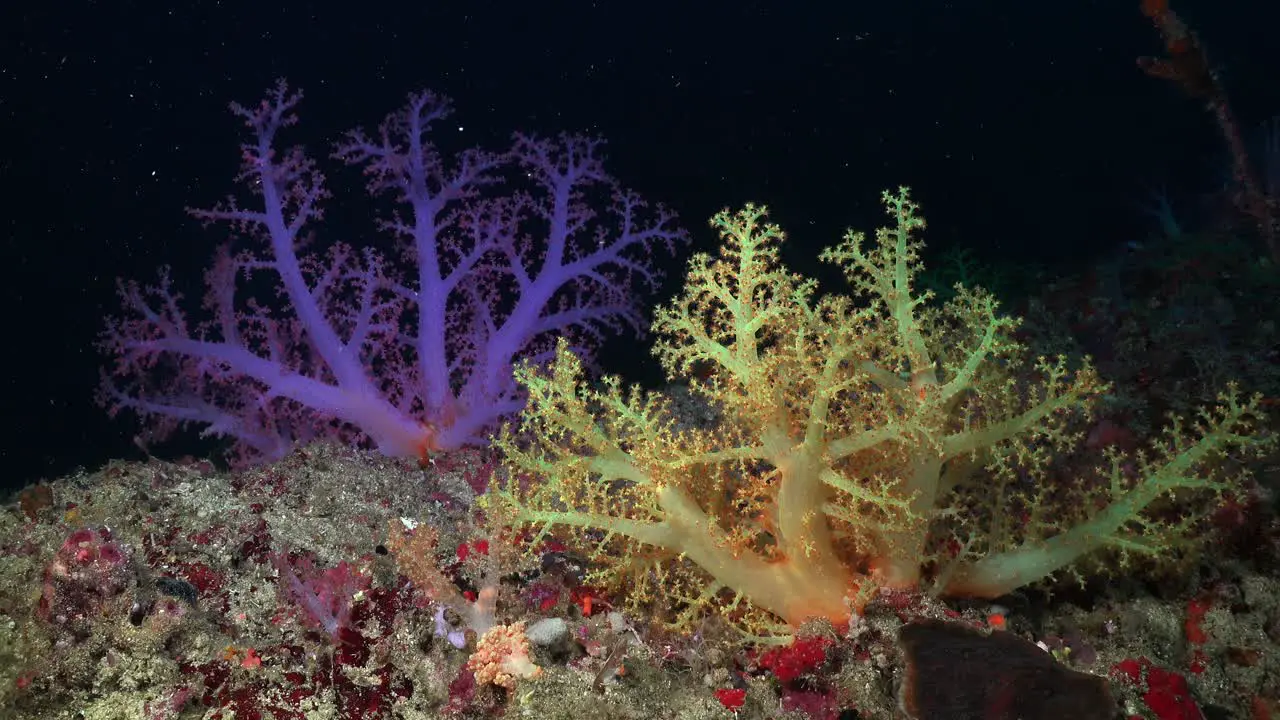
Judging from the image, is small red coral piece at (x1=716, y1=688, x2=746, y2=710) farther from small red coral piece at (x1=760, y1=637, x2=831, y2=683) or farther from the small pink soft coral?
the small pink soft coral

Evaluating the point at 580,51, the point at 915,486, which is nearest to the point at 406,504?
the point at 915,486

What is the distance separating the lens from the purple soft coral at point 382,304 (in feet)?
16.9

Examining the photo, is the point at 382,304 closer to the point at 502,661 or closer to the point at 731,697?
the point at 502,661

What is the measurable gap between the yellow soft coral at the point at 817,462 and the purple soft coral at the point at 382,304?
2.80 m

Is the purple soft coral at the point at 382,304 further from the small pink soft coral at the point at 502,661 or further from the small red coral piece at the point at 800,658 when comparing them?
the small red coral piece at the point at 800,658

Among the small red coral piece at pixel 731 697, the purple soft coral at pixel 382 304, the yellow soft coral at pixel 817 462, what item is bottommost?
the small red coral piece at pixel 731 697

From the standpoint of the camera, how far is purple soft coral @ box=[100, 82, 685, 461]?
16.9 feet

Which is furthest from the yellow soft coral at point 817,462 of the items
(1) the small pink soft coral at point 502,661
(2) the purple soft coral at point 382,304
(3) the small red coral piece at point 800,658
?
(2) the purple soft coral at point 382,304

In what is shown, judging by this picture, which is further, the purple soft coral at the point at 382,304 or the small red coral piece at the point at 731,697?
the purple soft coral at the point at 382,304

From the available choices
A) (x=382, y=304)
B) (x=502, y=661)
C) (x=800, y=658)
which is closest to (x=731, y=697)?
(x=800, y=658)

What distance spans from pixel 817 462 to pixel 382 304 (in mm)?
4052

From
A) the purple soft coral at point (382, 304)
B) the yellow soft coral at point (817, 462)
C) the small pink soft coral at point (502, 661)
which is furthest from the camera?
the purple soft coral at point (382, 304)

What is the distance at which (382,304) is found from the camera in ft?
17.6

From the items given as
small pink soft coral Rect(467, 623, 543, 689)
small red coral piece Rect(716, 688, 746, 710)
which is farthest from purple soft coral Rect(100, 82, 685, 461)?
small red coral piece Rect(716, 688, 746, 710)
